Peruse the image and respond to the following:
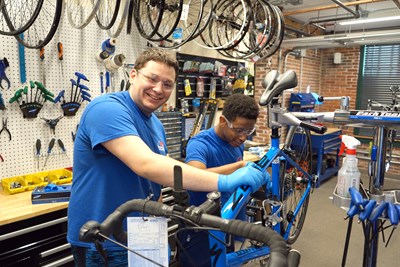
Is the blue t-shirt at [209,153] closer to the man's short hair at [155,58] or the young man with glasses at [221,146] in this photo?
the young man with glasses at [221,146]

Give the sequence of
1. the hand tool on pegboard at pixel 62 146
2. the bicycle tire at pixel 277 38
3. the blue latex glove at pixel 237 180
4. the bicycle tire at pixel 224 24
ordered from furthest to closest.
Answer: the bicycle tire at pixel 277 38, the bicycle tire at pixel 224 24, the hand tool on pegboard at pixel 62 146, the blue latex glove at pixel 237 180

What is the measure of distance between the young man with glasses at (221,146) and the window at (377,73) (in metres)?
5.58

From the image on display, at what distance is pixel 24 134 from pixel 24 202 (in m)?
0.59

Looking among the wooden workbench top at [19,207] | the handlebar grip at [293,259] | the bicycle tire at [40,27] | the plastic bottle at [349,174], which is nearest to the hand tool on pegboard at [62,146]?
the wooden workbench top at [19,207]

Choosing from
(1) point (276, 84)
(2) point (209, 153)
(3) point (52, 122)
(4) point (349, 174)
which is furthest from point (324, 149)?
(4) point (349, 174)

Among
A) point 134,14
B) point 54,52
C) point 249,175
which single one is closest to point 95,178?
point 249,175

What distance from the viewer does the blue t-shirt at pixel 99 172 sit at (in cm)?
114

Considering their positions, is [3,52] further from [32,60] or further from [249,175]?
[249,175]

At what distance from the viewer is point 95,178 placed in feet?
3.97

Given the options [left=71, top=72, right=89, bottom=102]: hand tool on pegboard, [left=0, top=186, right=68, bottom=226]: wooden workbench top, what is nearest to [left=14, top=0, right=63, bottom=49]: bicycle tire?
[left=71, top=72, right=89, bottom=102]: hand tool on pegboard

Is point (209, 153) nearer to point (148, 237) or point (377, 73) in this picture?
point (148, 237)

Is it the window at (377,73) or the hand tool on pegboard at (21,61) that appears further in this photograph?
the window at (377,73)

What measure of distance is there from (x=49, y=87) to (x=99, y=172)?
4.92 ft

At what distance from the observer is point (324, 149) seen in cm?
527
